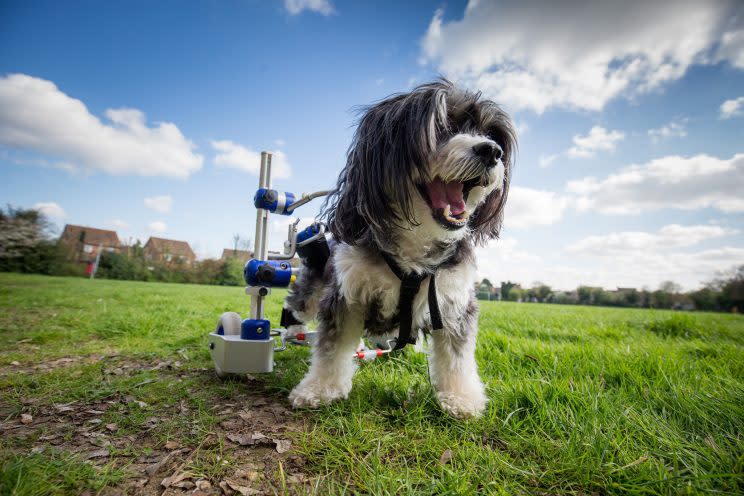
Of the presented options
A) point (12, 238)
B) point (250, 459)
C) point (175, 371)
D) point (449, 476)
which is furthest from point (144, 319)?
point (12, 238)

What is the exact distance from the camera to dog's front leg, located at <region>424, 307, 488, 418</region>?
93.5 inches

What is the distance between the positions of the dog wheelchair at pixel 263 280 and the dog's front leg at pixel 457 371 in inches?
32.8

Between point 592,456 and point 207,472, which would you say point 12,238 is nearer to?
point 207,472

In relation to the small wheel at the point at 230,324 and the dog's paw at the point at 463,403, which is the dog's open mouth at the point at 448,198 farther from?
the small wheel at the point at 230,324

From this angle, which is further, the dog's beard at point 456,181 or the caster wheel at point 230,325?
the caster wheel at point 230,325

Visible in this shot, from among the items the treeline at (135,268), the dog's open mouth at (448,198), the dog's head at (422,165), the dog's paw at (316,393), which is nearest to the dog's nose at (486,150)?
the dog's head at (422,165)

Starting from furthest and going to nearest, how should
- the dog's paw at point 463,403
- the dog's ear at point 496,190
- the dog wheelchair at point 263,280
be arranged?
the dog wheelchair at point 263,280 < the dog's ear at point 496,190 < the dog's paw at point 463,403

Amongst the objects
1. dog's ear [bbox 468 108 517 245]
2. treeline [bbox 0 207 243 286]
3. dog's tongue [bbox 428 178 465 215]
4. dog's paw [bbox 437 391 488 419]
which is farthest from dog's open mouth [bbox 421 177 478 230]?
treeline [bbox 0 207 243 286]

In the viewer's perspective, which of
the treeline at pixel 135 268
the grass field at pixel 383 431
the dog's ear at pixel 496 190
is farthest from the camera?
the treeline at pixel 135 268

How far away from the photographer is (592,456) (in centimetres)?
174

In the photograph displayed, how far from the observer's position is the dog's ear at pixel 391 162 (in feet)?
7.87

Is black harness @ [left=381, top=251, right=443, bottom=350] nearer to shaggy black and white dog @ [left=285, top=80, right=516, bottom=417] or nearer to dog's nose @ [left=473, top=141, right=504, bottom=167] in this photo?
shaggy black and white dog @ [left=285, top=80, right=516, bottom=417]

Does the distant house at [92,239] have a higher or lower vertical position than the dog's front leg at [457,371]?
higher

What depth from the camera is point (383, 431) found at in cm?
210
